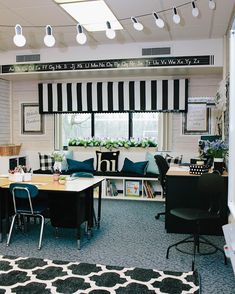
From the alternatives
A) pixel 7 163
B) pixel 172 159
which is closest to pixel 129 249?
pixel 172 159

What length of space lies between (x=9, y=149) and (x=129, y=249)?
4.29 meters

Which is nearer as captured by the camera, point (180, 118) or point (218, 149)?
point (218, 149)

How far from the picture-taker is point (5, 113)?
768cm

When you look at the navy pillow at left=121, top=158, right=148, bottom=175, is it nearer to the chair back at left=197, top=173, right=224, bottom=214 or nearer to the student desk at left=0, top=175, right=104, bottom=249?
the student desk at left=0, top=175, right=104, bottom=249

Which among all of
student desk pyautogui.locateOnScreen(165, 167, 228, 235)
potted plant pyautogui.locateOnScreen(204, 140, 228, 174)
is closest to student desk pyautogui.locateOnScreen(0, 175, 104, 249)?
student desk pyautogui.locateOnScreen(165, 167, 228, 235)

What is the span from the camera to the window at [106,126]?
7363 mm

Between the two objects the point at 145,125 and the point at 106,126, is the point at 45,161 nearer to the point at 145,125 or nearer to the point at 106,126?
the point at 106,126

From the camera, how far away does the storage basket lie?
712 centimetres

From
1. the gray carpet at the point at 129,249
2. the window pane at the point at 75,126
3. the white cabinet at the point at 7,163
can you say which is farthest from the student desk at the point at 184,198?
the white cabinet at the point at 7,163

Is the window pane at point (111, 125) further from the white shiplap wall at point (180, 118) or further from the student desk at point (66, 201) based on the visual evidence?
the student desk at point (66, 201)

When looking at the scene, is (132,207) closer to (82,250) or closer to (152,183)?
(152,183)

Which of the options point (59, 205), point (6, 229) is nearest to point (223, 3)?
point (59, 205)

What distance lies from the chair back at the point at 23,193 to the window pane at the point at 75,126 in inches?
142

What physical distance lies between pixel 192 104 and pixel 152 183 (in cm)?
190
